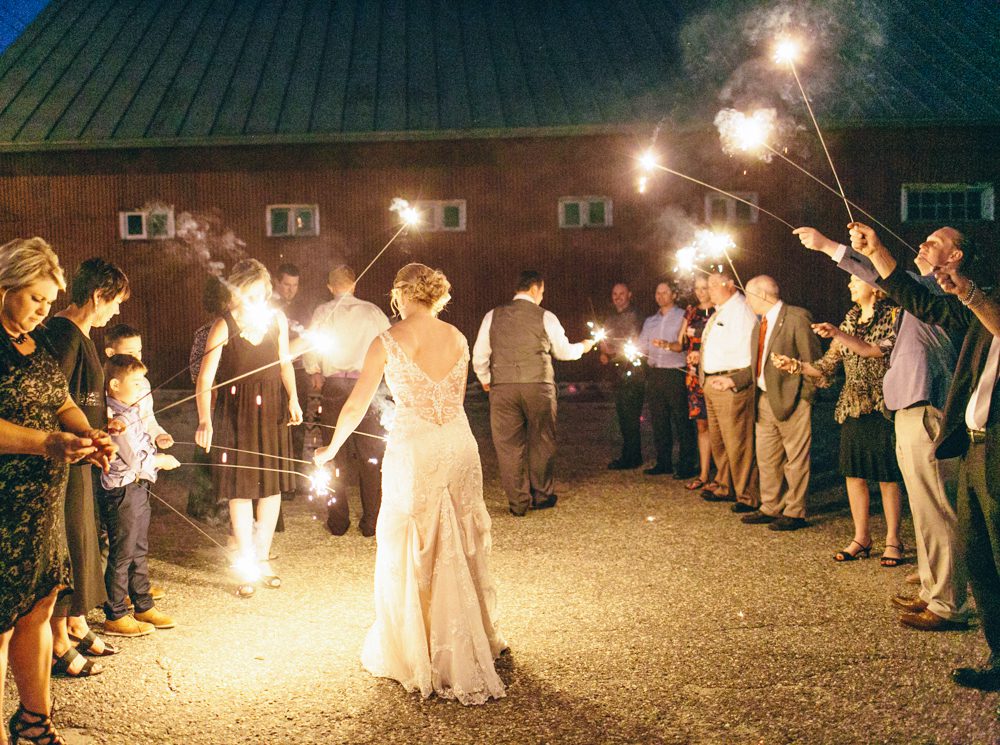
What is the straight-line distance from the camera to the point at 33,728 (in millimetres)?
3613

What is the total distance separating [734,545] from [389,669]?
11.0ft

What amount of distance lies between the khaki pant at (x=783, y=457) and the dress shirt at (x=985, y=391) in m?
2.96

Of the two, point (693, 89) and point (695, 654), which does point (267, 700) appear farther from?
point (693, 89)

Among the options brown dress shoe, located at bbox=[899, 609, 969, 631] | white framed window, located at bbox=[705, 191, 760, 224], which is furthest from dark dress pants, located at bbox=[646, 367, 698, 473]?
white framed window, located at bbox=[705, 191, 760, 224]

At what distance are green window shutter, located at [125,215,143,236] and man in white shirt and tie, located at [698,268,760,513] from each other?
14.6 m

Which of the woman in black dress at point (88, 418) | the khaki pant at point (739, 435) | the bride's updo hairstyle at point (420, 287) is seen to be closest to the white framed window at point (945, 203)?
the khaki pant at point (739, 435)

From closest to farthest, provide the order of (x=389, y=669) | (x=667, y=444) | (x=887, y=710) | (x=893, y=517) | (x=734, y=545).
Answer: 1. (x=887, y=710)
2. (x=389, y=669)
3. (x=893, y=517)
4. (x=734, y=545)
5. (x=667, y=444)

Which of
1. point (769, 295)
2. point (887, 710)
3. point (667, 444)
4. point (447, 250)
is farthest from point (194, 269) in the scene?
point (887, 710)

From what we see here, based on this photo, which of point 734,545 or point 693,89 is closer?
point 734,545

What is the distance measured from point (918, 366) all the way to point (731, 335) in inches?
105

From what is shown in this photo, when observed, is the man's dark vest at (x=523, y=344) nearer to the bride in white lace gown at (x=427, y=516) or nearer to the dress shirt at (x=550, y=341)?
the dress shirt at (x=550, y=341)

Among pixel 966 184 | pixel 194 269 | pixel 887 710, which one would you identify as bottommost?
pixel 887 710

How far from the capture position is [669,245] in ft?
60.4

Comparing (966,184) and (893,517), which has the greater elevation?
(966,184)
